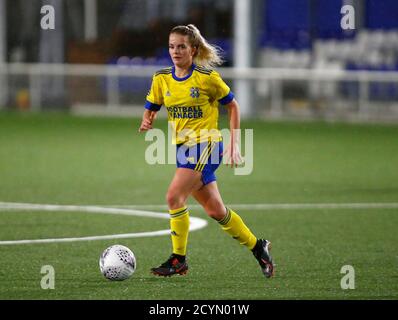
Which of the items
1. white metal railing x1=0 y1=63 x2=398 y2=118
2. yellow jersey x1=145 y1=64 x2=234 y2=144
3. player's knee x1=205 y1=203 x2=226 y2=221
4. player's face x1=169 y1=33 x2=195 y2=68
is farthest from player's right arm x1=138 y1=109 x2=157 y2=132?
white metal railing x1=0 y1=63 x2=398 y2=118

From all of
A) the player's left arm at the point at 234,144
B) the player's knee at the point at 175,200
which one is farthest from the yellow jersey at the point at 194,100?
the player's knee at the point at 175,200

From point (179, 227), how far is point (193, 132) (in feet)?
2.38

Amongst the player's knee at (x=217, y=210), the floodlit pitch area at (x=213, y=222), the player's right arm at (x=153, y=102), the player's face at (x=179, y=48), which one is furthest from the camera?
the player's right arm at (x=153, y=102)

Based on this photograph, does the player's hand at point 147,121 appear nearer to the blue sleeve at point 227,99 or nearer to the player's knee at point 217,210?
the blue sleeve at point 227,99

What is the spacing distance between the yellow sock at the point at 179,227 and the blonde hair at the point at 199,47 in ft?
3.74

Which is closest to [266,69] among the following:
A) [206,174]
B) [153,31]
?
[153,31]

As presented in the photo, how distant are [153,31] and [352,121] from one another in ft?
25.7

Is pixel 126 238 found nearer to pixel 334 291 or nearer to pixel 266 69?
pixel 334 291

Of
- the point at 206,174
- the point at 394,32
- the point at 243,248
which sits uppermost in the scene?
the point at 394,32

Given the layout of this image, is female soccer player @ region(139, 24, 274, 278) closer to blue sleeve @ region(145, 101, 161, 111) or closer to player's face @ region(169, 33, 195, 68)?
player's face @ region(169, 33, 195, 68)

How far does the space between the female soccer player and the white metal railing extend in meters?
16.7

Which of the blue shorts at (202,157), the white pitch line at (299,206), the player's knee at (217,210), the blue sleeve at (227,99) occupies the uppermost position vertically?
the blue sleeve at (227,99)

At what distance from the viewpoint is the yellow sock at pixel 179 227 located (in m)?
8.30
